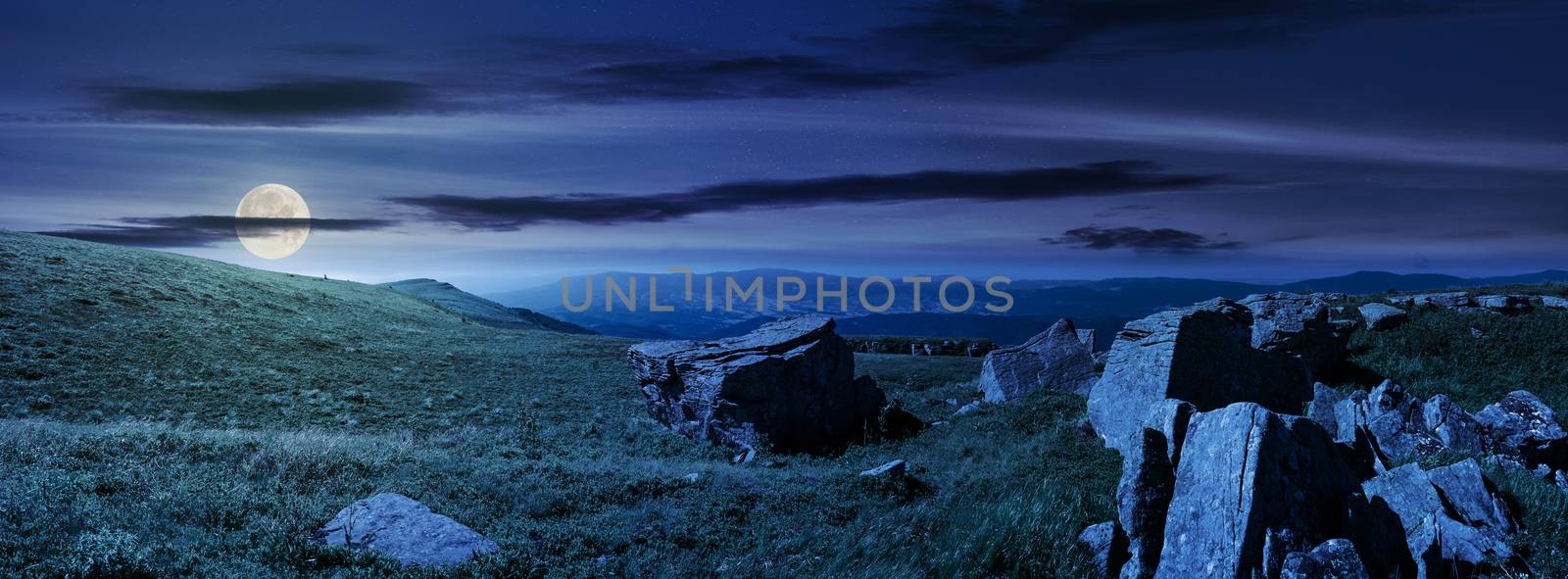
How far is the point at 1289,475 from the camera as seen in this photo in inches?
388

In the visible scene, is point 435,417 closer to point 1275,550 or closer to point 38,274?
point 1275,550

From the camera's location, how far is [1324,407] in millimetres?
19172

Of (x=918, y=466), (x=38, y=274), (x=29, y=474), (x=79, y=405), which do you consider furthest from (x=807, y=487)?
(x=38, y=274)

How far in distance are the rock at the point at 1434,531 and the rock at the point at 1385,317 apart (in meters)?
20.7

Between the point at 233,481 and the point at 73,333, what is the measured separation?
96.8 feet

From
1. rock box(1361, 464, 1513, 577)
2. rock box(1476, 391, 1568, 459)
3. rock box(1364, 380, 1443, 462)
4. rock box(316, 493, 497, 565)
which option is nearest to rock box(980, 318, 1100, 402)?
rock box(1364, 380, 1443, 462)

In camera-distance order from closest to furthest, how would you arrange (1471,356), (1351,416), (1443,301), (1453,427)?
(1453,427) → (1351,416) → (1471,356) → (1443,301)

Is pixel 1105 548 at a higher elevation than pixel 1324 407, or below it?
below

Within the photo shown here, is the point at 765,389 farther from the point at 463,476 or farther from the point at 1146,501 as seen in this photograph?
the point at 1146,501

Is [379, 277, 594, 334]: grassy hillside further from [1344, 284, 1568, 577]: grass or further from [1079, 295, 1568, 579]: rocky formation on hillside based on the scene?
[1079, 295, 1568, 579]: rocky formation on hillside

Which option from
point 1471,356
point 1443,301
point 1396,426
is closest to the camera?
point 1396,426

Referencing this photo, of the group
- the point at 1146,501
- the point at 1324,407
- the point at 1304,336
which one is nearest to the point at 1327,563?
the point at 1146,501

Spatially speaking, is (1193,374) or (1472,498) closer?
(1472,498)

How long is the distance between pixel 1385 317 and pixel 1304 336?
299 inches
